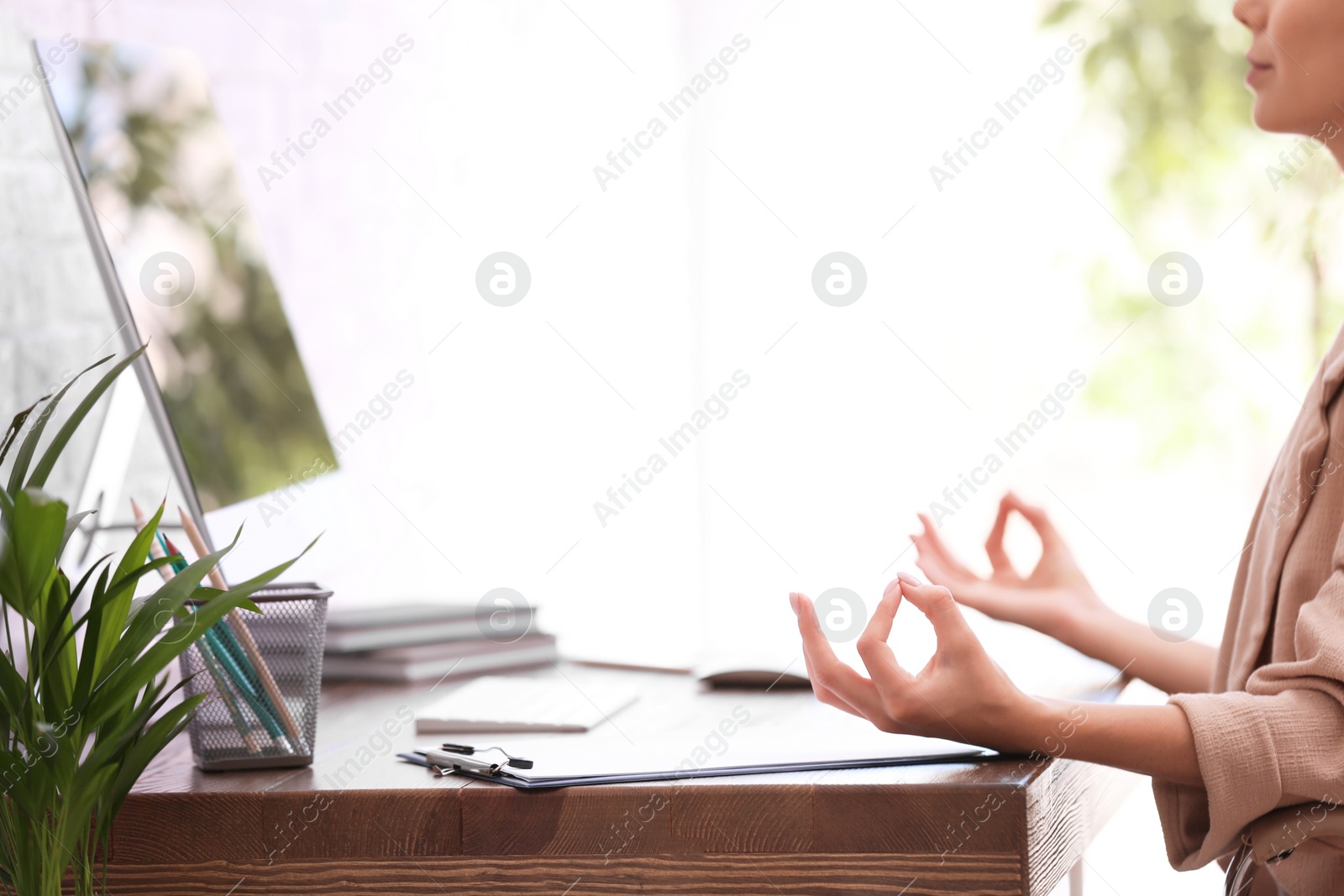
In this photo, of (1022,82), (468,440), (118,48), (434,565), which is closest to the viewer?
(118,48)

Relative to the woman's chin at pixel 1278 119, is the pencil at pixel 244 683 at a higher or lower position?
lower

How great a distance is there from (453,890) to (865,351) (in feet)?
7.92

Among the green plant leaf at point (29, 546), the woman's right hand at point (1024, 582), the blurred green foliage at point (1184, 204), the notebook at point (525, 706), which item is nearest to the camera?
the green plant leaf at point (29, 546)

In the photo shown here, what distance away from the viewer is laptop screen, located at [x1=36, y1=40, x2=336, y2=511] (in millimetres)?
1085

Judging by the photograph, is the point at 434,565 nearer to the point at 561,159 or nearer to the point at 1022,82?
the point at 561,159

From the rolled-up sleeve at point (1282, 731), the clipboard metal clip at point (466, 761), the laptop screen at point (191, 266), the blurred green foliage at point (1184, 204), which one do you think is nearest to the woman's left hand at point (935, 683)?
the rolled-up sleeve at point (1282, 731)

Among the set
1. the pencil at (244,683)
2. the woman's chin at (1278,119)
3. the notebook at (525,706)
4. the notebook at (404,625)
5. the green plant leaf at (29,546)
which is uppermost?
the woman's chin at (1278,119)

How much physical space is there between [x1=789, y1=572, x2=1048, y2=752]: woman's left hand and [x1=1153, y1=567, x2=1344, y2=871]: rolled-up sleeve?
11 cm

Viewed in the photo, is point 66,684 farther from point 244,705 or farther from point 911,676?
point 911,676

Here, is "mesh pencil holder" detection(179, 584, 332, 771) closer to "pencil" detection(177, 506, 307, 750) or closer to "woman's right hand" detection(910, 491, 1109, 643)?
"pencil" detection(177, 506, 307, 750)

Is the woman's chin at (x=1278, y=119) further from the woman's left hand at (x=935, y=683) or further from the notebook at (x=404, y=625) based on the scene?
the notebook at (x=404, y=625)

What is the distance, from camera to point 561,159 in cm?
260

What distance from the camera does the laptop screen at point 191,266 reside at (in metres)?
1.08

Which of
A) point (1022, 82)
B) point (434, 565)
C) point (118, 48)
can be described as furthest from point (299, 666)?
point (1022, 82)
